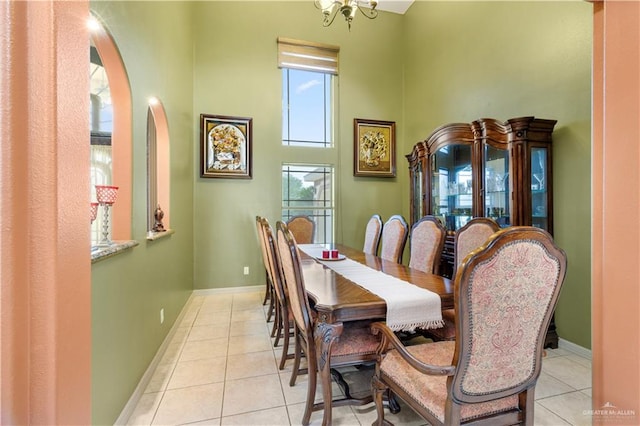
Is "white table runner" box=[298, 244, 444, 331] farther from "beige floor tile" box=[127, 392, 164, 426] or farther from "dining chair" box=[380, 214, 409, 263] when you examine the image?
"beige floor tile" box=[127, 392, 164, 426]

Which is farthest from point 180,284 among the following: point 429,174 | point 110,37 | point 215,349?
point 429,174

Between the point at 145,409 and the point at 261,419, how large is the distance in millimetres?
745

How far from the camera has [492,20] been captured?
3350 millimetres

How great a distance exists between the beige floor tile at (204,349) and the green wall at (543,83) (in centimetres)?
304

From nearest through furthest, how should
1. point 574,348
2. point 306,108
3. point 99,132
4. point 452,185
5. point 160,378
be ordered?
1. point 160,378
2. point 574,348
3. point 99,132
4. point 452,185
5. point 306,108

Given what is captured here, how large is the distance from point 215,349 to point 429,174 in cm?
310

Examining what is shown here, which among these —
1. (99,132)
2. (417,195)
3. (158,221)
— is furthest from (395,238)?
(99,132)

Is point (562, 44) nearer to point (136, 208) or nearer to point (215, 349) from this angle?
point (136, 208)

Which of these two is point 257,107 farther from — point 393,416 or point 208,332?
point 393,416

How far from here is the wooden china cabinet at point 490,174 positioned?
268 centimetres

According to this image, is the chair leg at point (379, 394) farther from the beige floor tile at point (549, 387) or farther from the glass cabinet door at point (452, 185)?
the glass cabinet door at point (452, 185)

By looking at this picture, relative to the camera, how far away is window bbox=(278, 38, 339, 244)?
4.60m

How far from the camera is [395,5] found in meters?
4.84

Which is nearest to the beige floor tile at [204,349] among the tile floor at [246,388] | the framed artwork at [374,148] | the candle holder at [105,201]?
the tile floor at [246,388]
